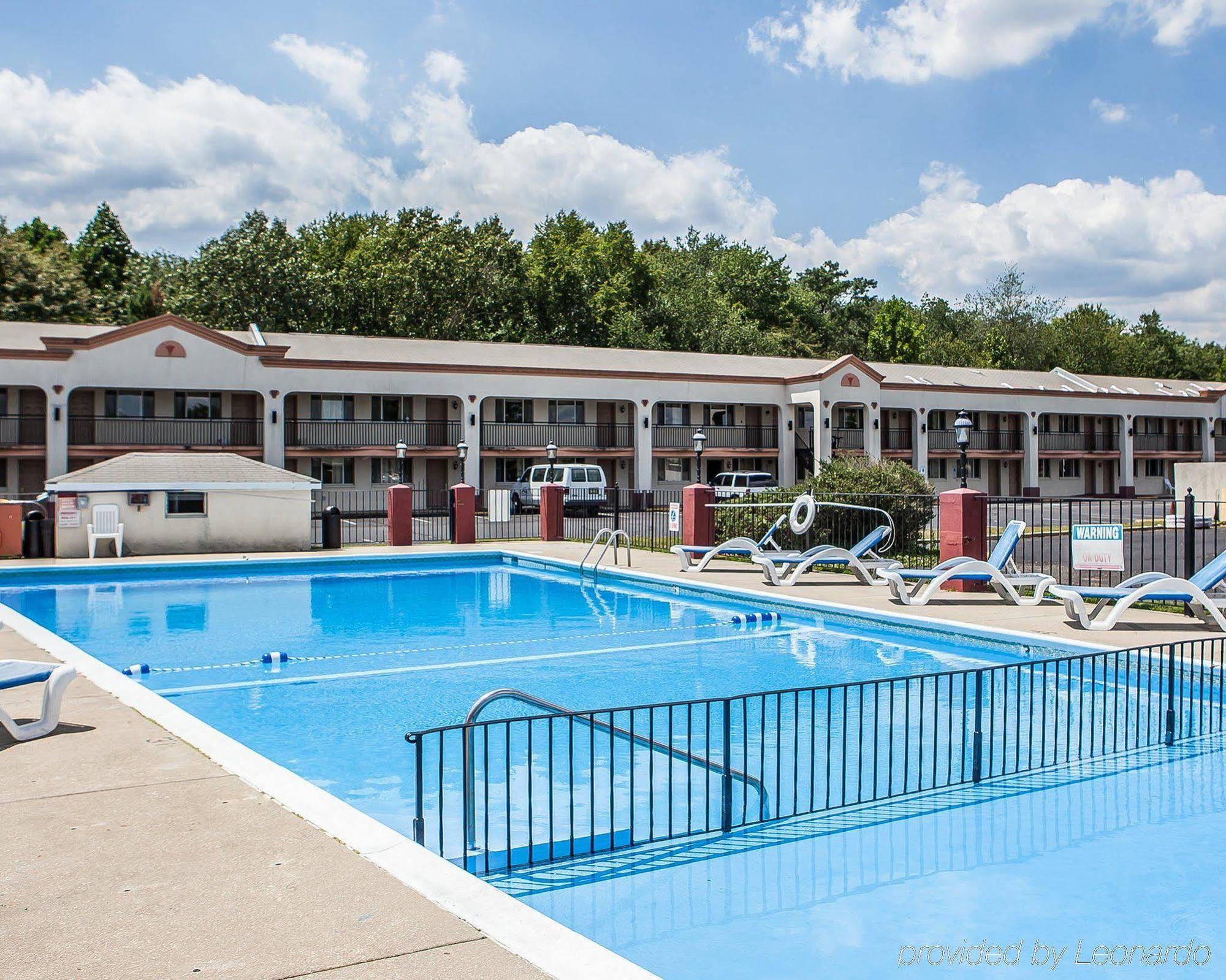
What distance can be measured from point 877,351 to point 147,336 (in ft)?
168

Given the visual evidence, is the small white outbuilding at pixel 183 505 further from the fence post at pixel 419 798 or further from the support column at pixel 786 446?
the support column at pixel 786 446

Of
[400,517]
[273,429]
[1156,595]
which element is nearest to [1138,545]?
[1156,595]

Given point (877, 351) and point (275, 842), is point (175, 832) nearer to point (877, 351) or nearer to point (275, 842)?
point (275, 842)

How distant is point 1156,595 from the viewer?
12.4 m

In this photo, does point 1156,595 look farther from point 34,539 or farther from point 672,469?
point 672,469

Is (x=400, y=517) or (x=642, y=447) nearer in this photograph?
Result: (x=400, y=517)

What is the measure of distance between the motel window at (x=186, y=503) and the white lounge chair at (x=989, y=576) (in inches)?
651

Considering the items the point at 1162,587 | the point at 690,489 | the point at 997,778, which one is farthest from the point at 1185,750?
the point at 690,489

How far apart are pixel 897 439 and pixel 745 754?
44664 millimetres

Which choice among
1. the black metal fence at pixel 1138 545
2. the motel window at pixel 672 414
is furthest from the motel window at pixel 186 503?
the motel window at pixel 672 414

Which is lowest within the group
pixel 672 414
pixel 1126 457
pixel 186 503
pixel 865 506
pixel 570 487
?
pixel 865 506

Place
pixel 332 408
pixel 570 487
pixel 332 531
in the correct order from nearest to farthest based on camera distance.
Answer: pixel 332 531
pixel 570 487
pixel 332 408

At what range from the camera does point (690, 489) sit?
80.5 feet

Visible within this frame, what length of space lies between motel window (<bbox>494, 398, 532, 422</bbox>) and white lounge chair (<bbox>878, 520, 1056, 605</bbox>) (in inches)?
1118
